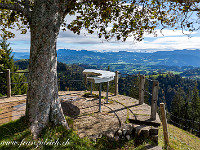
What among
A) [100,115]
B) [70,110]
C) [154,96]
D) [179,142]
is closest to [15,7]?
[70,110]

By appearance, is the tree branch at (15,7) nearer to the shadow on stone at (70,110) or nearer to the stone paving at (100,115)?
the stone paving at (100,115)

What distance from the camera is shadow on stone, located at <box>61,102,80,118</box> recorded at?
6.68 m

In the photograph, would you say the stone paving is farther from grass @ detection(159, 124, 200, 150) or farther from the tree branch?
the tree branch

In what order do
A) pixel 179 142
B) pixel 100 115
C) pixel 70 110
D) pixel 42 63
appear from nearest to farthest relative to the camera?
1. pixel 42 63
2. pixel 100 115
3. pixel 70 110
4. pixel 179 142

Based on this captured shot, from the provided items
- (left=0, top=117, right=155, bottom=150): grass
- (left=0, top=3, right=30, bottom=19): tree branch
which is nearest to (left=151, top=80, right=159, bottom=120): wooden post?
(left=0, top=117, right=155, bottom=150): grass

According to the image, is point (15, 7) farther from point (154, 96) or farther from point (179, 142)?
point (179, 142)

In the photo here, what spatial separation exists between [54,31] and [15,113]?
3.77 meters

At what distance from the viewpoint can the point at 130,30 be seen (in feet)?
21.5

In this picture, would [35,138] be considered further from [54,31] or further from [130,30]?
[130,30]

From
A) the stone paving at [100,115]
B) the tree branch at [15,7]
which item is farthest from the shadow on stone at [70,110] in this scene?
the tree branch at [15,7]

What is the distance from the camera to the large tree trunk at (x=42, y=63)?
446 cm

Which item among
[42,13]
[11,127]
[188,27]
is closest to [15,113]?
[11,127]

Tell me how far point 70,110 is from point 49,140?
2667 millimetres

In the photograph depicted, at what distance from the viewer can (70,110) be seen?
7000mm
